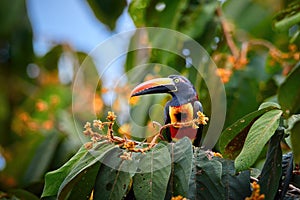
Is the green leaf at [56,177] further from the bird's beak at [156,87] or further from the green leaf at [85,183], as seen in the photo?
the bird's beak at [156,87]

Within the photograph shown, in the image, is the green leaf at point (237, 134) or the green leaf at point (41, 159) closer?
the green leaf at point (237, 134)

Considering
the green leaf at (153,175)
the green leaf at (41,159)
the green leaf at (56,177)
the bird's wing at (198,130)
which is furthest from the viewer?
the green leaf at (41,159)

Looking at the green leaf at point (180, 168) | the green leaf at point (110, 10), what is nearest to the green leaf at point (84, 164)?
the green leaf at point (180, 168)

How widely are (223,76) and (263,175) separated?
82 centimetres

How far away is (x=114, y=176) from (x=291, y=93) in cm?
76

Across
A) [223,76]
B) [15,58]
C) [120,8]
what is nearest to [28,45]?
[15,58]

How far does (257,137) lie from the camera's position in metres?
1.41

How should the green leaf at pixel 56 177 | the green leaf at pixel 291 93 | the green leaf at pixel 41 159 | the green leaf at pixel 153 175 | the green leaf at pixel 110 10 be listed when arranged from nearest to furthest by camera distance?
the green leaf at pixel 153 175 → the green leaf at pixel 56 177 → the green leaf at pixel 291 93 → the green leaf at pixel 41 159 → the green leaf at pixel 110 10

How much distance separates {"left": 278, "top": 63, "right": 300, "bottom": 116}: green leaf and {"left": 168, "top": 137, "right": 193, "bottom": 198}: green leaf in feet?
2.05

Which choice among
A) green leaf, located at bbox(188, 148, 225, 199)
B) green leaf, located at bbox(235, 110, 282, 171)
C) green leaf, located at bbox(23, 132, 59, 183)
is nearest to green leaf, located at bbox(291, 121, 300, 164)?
green leaf, located at bbox(235, 110, 282, 171)

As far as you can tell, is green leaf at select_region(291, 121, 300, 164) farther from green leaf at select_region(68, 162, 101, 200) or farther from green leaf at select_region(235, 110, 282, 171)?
green leaf at select_region(68, 162, 101, 200)

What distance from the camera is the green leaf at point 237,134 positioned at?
1.50 meters

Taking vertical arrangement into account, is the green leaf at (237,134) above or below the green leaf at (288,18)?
below

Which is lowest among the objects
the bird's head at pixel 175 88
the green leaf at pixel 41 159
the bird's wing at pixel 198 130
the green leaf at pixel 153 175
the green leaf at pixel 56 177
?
the green leaf at pixel 41 159
